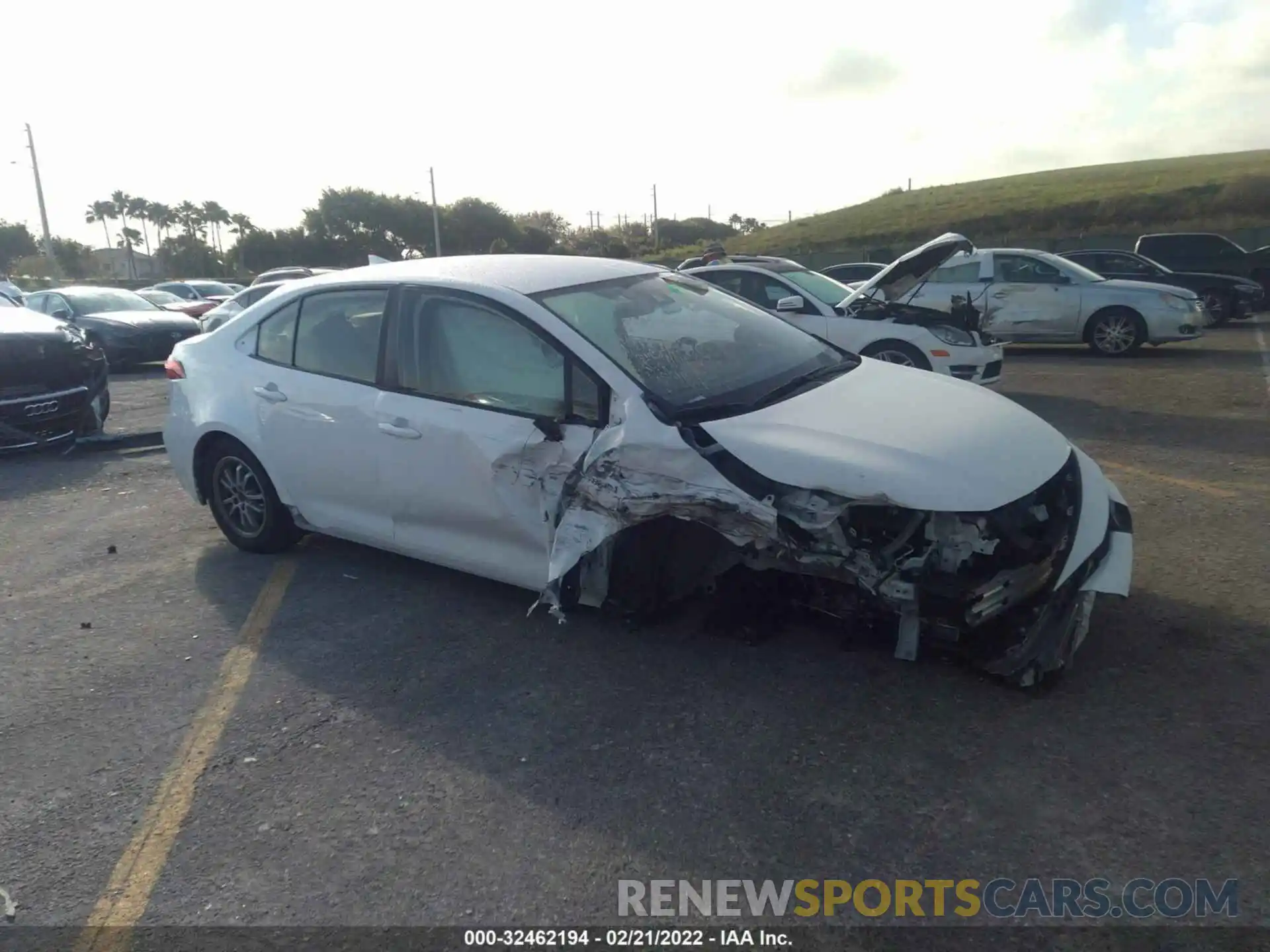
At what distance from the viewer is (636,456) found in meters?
3.97

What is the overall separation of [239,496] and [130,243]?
102058 mm

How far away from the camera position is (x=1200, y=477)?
6582mm

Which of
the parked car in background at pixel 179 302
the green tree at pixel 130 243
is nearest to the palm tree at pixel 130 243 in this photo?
the green tree at pixel 130 243

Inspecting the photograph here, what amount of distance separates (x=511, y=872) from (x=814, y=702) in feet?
4.57

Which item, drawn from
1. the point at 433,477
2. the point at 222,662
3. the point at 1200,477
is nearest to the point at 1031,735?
the point at 433,477

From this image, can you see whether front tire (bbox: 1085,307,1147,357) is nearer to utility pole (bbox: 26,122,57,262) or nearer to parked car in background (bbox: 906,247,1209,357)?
parked car in background (bbox: 906,247,1209,357)

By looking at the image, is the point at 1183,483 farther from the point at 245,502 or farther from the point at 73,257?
the point at 73,257

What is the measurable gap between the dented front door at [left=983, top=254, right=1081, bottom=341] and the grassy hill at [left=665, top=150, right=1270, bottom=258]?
92.0ft

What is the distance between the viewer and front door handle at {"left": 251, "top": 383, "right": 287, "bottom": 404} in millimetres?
5246

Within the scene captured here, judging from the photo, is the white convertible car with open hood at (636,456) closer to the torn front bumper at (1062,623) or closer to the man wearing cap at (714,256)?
the torn front bumper at (1062,623)

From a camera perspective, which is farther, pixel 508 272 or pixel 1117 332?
pixel 1117 332

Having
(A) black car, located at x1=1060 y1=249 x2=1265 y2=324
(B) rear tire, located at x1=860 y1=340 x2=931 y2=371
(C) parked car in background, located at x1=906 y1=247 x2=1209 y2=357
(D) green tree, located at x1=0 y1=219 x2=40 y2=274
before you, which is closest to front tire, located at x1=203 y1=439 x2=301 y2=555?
(B) rear tire, located at x1=860 y1=340 x2=931 y2=371

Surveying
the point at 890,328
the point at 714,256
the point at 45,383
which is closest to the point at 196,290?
the point at 714,256

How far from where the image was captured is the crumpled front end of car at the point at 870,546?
140 inches
